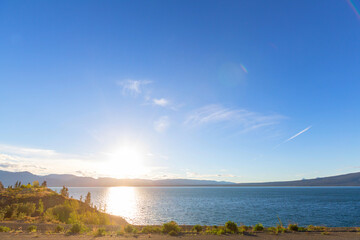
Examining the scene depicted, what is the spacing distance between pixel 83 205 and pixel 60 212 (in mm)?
7322

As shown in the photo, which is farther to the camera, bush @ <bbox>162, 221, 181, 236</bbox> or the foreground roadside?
bush @ <bbox>162, 221, 181, 236</bbox>

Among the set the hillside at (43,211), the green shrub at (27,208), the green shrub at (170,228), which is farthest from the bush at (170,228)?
the green shrub at (27,208)

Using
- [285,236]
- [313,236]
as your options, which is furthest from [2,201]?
[313,236]

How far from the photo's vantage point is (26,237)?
13992 mm

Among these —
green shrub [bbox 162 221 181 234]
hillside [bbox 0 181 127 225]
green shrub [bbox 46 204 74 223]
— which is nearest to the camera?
green shrub [bbox 162 221 181 234]

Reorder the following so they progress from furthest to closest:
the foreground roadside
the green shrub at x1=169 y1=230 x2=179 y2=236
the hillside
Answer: the hillside
the green shrub at x1=169 y1=230 x2=179 y2=236
the foreground roadside

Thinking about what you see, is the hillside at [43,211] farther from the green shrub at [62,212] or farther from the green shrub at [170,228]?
the green shrub at [170,228]

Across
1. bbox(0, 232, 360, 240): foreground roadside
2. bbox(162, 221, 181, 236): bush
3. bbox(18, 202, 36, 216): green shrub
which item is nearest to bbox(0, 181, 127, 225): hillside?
bbox(18, 202, 36, 216): green shrub

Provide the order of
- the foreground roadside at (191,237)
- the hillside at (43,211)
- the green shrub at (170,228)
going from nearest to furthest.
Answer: the foreground roadside at (191,237)
the green shrub at (170,228)
the hillside at (43,211)

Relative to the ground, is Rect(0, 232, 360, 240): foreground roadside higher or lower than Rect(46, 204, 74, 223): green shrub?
higher

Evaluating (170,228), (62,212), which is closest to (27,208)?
(62,212)

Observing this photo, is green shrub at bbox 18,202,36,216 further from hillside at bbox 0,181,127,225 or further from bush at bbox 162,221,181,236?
bush at bbox 162,221,181,236

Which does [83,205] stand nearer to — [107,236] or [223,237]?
[107,236]

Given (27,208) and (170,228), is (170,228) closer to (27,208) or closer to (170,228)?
(170,228)
